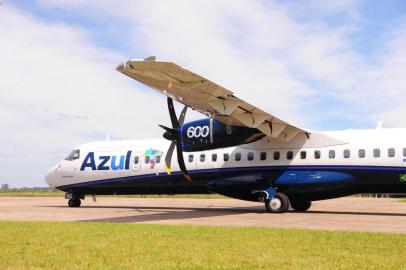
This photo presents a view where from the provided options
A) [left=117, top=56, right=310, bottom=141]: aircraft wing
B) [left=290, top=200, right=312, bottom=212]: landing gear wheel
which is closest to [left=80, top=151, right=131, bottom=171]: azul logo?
[left=117, top=56, right=310, bottom=141]: aircraft wing

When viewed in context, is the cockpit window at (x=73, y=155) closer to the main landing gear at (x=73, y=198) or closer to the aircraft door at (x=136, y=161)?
the main landing gear at (x=73, y=198)

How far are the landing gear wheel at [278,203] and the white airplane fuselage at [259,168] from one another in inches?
15.9

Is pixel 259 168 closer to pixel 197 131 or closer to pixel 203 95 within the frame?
pixel 197 131

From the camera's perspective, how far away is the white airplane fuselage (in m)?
17.9

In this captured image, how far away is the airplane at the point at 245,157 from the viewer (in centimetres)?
1669

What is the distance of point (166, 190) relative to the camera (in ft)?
73.1

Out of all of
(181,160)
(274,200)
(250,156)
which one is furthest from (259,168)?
(181,160)

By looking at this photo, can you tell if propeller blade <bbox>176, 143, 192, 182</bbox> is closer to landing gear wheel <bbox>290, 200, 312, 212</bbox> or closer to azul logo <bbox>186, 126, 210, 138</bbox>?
azul logo <bbox>186, 126, 210, 138</bbox>

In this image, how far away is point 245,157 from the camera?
20438mm

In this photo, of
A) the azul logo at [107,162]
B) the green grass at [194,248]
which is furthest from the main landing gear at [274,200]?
the green grass at [194,248]

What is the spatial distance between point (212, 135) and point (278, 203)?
3870 mm

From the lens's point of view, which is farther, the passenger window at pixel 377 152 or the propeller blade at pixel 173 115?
the propeller blade at pixel 173 115

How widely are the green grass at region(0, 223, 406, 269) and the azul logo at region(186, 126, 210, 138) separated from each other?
24.3 ft

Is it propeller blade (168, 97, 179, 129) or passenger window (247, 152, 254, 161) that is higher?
propeller blade (168, 97, 179, 129)
